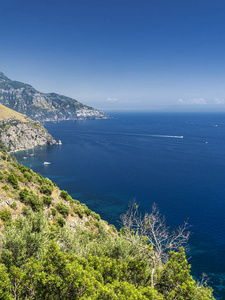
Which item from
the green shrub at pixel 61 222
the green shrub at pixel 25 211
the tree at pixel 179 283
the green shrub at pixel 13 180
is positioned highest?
the green shrub at pixel 13 180

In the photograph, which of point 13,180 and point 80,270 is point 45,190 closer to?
point 13,180

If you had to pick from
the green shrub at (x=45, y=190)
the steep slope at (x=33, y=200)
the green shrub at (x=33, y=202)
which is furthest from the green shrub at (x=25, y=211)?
the green shrub at (x=45, y=190)

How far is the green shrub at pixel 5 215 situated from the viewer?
105ft

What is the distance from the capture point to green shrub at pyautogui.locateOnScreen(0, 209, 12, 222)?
105 feet

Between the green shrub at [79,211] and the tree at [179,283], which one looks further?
the green shrub at [79,211]

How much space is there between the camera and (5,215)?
3225 centimetres

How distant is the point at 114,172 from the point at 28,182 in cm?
9173

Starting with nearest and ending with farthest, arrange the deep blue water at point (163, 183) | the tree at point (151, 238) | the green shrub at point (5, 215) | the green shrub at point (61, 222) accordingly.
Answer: the tree at point (151, 238), the green shrub at point (5, 215), the green shrub at point (61, 222), the deep blue water at point (163, 183)

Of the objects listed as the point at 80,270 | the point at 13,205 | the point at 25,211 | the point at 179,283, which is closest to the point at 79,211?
the point at 25,211

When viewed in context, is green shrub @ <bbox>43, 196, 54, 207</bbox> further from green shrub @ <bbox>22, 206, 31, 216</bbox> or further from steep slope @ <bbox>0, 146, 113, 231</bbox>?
green shrub @ <bbox>22, 206, 31, 216</bbox>

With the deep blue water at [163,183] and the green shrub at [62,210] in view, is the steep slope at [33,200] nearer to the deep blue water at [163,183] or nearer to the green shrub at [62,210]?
the green shrub at [62,210]

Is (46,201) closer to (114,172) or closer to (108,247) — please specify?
(108,247)

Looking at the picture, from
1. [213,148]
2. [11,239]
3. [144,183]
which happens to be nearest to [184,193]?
[144,183]

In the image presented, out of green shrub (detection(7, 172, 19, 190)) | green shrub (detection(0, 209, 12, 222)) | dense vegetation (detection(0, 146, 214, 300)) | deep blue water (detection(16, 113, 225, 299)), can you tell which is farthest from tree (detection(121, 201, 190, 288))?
deep blue water (detection(16, 113, 225, 299))
